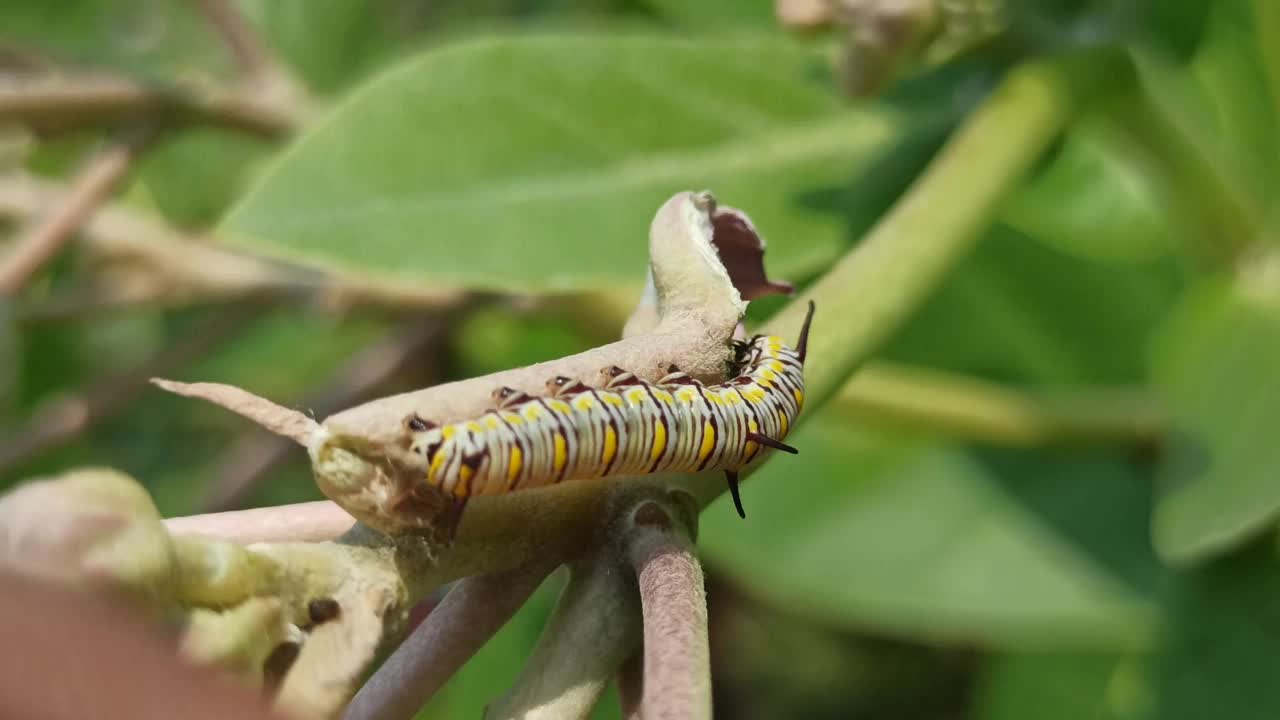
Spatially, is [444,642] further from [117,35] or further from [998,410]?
[117,35]

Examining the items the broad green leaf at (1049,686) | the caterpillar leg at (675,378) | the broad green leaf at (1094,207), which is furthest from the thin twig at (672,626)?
the broad green leaf at (1049,686)

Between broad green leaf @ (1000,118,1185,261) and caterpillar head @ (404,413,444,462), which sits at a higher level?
broad green leaf @ (1000,118,1185,261)

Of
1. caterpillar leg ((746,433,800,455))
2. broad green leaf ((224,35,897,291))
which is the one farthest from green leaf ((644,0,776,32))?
caterpillar leg ((746,433,800,455))

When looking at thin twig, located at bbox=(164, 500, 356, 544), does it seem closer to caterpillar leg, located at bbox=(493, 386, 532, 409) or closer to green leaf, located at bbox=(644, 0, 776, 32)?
caterpillar leg, located at bbox=(493, 386, 532, 409)

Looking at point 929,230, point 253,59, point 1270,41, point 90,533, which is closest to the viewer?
point 90,533

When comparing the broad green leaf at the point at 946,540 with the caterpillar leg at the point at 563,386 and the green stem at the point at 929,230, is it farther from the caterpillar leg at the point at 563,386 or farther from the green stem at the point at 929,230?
the caterpillar leg at the point at 563,386

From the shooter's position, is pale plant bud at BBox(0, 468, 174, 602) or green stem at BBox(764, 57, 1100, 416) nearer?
pale plant bud at BBox(0, 468, 174, 602)

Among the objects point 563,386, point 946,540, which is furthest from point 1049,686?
point 563,386
